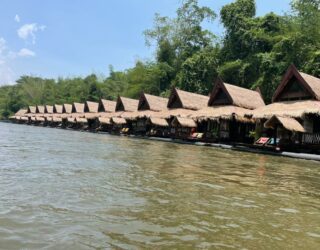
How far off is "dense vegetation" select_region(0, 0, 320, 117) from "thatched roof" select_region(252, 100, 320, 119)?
8.76 meters

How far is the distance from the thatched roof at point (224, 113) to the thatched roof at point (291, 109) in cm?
155

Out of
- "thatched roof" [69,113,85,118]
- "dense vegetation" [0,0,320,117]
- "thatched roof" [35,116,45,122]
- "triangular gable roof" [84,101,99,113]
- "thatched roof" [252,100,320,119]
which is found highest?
"dense vegetation" [0,0,320,117]

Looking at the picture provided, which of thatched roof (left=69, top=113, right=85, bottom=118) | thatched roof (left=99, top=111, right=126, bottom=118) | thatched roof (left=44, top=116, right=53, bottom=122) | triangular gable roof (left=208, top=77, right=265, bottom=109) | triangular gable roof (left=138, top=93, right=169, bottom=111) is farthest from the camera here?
thatched roof (left=44, top=116, right=53, bottom=122)

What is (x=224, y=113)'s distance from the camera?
965 inches

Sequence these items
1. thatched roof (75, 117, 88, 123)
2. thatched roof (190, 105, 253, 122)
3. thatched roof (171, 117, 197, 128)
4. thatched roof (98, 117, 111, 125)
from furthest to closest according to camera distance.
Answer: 1. thatched roof (75, 117, 88, 123)
2. thatched roof (98, 117, 111, 125)
3. thatched roof (171, 117, 197, 128)
4. thatched roof (190, 105, 253, 122)

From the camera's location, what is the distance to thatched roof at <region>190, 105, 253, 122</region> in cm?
2377

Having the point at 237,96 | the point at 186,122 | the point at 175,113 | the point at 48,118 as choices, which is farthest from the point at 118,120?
the point at 48,118

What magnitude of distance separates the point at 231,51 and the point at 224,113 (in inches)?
717

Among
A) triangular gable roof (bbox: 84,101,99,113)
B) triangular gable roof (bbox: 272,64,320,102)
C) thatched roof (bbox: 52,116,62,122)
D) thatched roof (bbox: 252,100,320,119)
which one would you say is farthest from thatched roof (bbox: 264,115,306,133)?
thatched roof (bbox: 52,116,62,122)

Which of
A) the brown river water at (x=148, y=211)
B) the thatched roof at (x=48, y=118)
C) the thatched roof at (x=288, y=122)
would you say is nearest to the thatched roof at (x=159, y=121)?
the thatched roof at (x=288, y=122)

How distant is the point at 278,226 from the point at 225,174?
15.9ft

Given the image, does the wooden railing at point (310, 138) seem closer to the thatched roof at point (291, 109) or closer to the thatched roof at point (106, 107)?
the thatched roof at point (291, 109)

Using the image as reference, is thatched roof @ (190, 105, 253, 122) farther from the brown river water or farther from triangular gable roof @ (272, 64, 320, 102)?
Result: the brown river water

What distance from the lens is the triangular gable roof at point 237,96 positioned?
2655cm
